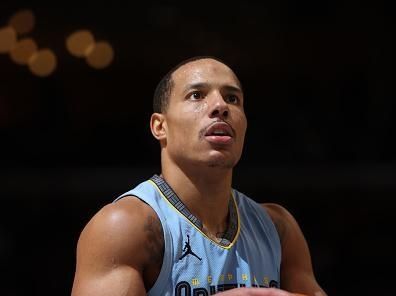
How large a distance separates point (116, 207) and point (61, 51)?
351 centimetres

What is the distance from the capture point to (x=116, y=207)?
237 cm

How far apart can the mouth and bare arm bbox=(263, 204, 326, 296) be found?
1.39 feet

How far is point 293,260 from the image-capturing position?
2711mm

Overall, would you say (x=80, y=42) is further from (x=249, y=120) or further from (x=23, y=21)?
(x=249, y=120)

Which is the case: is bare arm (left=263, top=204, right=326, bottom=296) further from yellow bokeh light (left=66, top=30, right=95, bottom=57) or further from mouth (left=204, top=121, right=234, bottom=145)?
yellow bokeh light (left=66, top=30, right=95, bottom=57)

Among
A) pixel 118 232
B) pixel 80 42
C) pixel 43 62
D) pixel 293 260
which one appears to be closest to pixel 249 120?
pixel 80 42

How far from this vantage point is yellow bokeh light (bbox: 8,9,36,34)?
215 inches

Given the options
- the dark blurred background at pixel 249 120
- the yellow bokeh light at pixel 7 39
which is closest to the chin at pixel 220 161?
the dark blurred background at pixel 249 120

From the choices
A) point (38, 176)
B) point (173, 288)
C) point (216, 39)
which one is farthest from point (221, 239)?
point (216, 39)

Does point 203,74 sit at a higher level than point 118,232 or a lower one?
higher

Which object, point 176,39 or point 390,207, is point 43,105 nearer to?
point 176,39

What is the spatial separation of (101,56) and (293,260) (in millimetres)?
3364

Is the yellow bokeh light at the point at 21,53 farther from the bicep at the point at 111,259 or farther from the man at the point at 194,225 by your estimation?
the bicep at the point at 111,259

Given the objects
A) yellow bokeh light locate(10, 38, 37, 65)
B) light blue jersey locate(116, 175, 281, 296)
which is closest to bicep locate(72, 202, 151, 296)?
light blue jersey locate(116, 175, 281, 296)
